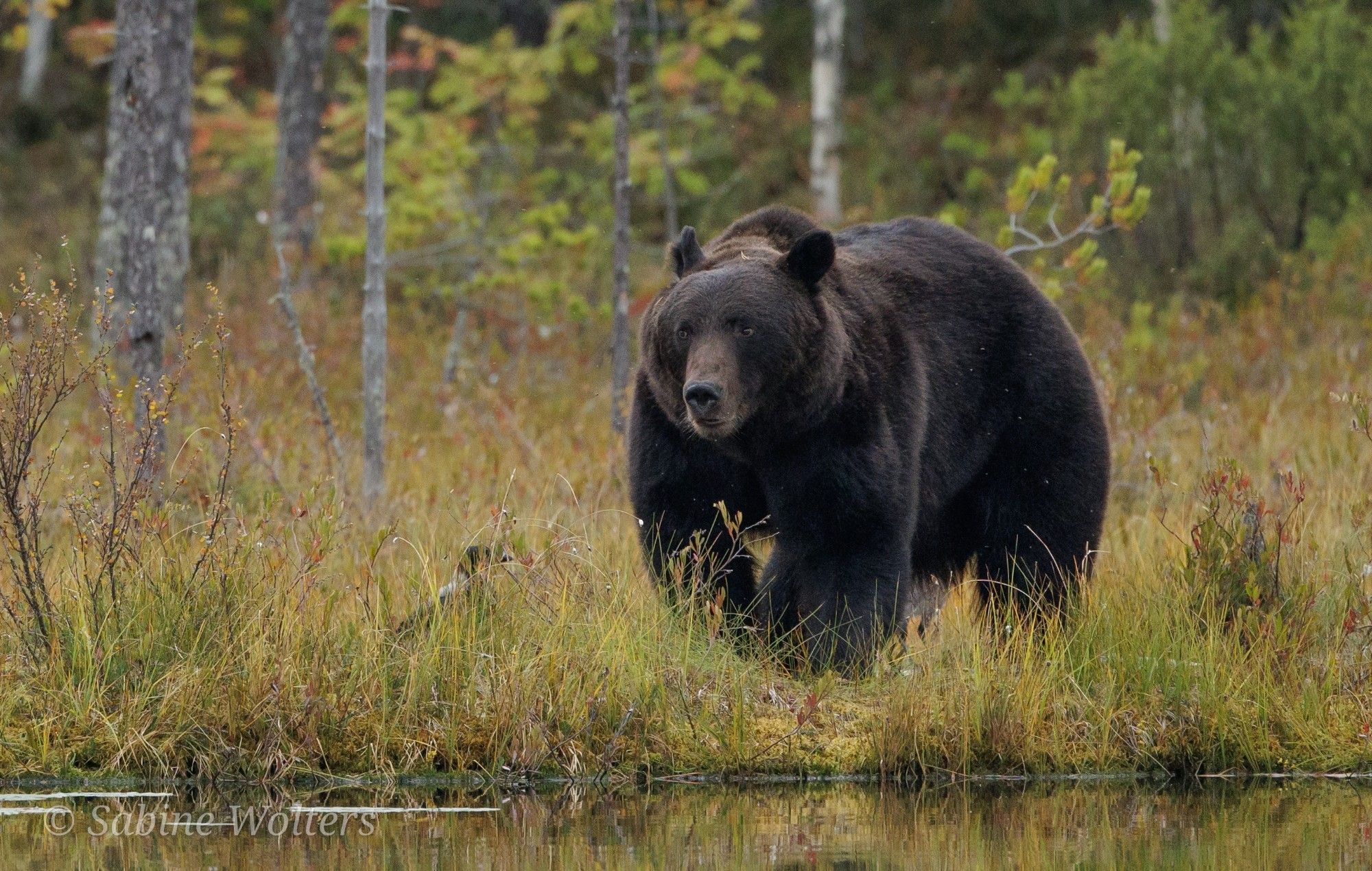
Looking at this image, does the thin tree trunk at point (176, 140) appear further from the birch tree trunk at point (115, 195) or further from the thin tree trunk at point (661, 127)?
the thin tree trunk at point (661, 127)

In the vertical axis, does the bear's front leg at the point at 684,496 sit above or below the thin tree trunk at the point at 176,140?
below

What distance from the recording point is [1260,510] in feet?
19.4

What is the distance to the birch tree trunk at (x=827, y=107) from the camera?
57.5 ft

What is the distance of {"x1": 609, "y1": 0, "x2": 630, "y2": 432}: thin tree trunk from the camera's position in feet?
28.7

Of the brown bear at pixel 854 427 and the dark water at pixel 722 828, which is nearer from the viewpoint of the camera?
the dark water at pixel 722 828

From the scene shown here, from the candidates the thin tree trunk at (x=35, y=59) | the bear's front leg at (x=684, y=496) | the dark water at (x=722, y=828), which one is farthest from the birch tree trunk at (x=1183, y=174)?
the thin tree trunk at (x=35, y=59)

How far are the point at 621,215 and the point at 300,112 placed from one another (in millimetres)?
7476

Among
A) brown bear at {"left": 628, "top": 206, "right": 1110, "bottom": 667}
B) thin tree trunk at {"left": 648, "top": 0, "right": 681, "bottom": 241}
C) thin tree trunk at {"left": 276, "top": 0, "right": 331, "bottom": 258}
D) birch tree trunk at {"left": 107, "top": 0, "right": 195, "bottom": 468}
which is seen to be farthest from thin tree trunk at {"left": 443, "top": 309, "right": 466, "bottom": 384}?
brown bear at {"left": 628, "top": 206, "right": 1110, "bottom": 667}

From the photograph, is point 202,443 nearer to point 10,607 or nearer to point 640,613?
point 10,607

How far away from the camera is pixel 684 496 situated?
18.8ft

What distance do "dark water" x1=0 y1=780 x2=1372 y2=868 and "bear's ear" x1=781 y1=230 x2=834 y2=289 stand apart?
164cm

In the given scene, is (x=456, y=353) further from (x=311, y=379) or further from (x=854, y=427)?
(x=854, y=427)

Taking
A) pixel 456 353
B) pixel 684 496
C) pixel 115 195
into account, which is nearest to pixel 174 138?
pixel 115 195

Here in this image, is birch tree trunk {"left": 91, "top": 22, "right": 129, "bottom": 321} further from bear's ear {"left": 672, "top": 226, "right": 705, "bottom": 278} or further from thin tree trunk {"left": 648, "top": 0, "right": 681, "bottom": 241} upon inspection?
thin tree trunk {"left": 648, "top": 0, "right": 681, "bottom": 241}
